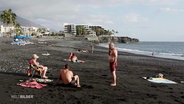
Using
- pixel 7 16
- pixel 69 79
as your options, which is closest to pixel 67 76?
pixel 69 79

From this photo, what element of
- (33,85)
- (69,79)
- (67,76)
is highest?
(67,76)

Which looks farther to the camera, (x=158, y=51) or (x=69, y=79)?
(x=158, y=51)

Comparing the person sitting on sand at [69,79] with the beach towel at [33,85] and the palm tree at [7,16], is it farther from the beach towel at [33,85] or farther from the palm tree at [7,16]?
the palm tree at [7,16]

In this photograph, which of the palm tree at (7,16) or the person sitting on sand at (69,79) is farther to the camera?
the palm tree at (7,16)

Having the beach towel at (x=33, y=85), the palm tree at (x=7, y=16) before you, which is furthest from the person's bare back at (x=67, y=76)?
the palm tree at (x=7, y=16)

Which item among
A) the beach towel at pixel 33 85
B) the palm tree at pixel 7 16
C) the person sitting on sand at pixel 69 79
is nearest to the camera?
the beach towel at pixel 33 85

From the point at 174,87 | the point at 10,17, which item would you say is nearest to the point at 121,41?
the point at 10,17

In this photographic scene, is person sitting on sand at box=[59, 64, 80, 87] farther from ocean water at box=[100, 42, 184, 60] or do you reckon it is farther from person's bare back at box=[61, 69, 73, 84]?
ocean water at box=[100, 42, 184, 60]

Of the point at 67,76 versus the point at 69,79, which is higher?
the point at 67,76

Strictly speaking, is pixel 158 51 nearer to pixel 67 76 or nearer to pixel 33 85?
pixel 67 76

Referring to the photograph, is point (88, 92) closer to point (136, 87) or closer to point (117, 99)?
point (117, 99)

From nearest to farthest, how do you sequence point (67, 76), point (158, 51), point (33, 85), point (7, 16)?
point (33, 85)
point (67, 76)
point (158, 51)
point (7, 16)

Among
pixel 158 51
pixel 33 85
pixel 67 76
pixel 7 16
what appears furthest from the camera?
pixel 7 16

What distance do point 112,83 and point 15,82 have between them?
440 cm
